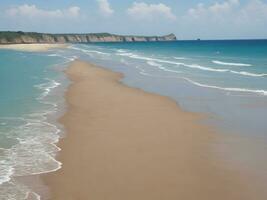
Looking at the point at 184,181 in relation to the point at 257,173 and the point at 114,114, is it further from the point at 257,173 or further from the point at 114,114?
the point at 114,114

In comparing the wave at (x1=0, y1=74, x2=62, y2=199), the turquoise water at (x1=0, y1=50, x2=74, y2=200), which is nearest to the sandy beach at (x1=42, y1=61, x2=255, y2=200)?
the wave at (x1=0, y1=74, x2=62, y2=199)

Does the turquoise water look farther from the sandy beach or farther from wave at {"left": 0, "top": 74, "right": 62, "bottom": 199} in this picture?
the sandy beach

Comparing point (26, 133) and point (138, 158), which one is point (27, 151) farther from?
point (138, 158)

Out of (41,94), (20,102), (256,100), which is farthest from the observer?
(41,94)

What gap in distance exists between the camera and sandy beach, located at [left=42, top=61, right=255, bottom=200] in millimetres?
9594

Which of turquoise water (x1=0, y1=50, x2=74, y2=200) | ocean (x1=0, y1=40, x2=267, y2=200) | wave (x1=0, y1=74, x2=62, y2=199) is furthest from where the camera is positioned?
ocean (x1=0, y1=40, x2=267, y2=200)

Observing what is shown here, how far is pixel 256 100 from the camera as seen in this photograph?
22000 mm

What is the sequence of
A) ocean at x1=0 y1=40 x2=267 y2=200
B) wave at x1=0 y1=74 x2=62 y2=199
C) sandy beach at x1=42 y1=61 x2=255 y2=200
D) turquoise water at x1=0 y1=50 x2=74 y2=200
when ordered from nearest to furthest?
sandy beach at x1=42 y1=61 x2=255 y2=200
wave at x1=0 y1=74 x2=62 y2=199
turquoise water at x1=0 y1=50 x2=74 y2=200
ocean at x1=0 y1=40 x2=267 y2=200

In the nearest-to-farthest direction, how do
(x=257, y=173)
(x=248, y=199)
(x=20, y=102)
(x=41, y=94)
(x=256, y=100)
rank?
1. (x=248, y=199)
2. (x=257, y=173)
3. (x=20, y=102)
4. (x=256, y=100)
5. (x=41, y=94)

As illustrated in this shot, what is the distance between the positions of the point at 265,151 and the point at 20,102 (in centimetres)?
1229

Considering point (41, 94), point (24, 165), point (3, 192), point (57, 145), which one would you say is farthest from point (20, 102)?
point (3, 192)

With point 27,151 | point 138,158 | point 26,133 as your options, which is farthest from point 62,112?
point 138,158

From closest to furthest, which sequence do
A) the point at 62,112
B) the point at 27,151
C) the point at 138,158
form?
1. the point at 138,158
2. the point at 27,151
3. the point at 62,112

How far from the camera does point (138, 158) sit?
12.0 m
